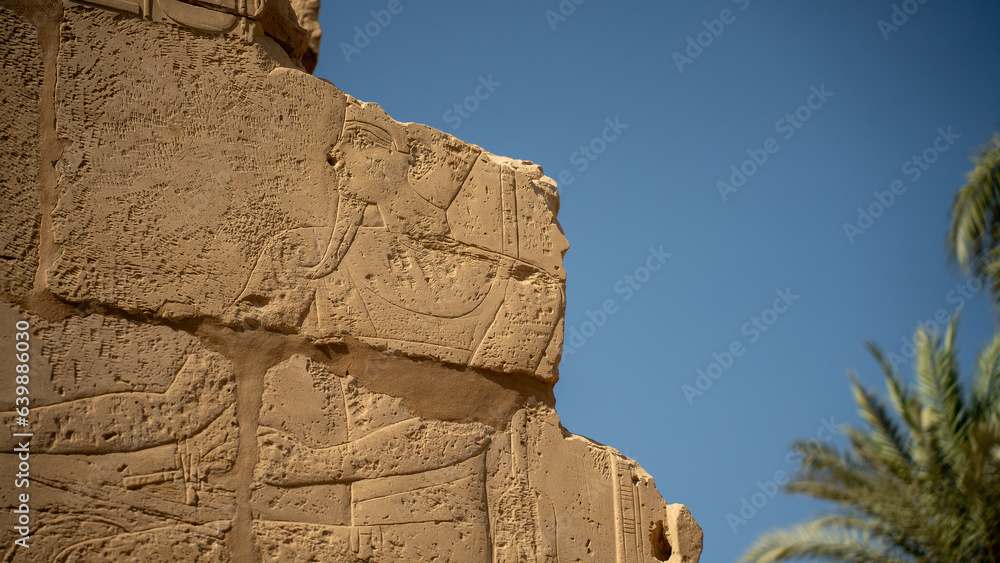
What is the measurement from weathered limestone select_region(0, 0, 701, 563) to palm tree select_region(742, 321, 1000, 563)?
1.96 meters

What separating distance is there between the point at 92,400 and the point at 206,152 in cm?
85

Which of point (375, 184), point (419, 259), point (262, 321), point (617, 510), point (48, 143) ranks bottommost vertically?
point (617, 510)

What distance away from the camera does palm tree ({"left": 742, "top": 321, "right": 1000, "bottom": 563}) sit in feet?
15.9

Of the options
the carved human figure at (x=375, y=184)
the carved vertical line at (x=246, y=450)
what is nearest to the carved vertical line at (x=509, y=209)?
the carved human figure at (x=375, y=184)

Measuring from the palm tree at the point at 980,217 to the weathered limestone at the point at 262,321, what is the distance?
11.6ft

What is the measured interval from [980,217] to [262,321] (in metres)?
4.92

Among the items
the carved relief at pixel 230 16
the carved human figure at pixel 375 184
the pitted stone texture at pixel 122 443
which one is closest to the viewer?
the pitted stone texture at pixel 122 443

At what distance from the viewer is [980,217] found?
20.0ft

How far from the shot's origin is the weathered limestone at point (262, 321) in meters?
2.71

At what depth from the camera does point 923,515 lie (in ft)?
16.3

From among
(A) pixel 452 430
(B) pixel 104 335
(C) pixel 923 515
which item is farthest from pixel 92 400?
(C) pixel 923 515

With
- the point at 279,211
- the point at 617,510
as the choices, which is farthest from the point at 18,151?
the point at 617,510

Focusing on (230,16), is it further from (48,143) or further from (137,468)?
(137,468)

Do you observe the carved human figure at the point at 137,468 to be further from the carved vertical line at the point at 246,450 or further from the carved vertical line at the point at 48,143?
the carved vertical line at the point at 48,143
